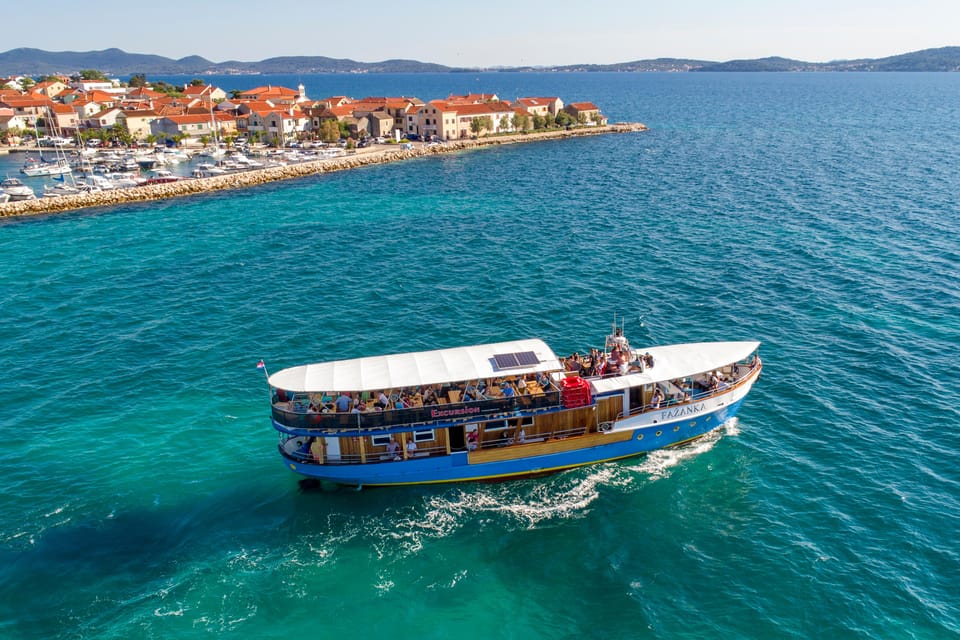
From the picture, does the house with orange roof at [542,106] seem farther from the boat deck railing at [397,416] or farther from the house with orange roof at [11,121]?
the boat deck railing at [397,416]

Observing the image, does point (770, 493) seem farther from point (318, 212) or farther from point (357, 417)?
point (318, 212)

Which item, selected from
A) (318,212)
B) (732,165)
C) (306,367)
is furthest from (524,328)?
(732,165)

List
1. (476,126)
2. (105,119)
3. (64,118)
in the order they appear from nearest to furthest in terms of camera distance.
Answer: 1. (476,126)
2. (105,119)
3. (64,118)

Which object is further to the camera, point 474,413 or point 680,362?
point 680,362

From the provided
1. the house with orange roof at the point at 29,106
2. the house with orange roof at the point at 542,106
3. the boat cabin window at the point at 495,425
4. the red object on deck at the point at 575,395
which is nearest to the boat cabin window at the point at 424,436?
the boat cabin window at the point at 495,425

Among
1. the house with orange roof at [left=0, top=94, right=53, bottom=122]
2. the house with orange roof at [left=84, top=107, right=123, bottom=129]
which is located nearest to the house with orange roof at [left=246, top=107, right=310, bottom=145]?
the house with orange roof at [left=84, top=107, right=123, bottom=129]

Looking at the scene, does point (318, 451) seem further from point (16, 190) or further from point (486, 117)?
point (486, 117)

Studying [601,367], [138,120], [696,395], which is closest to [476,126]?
[138,120]
